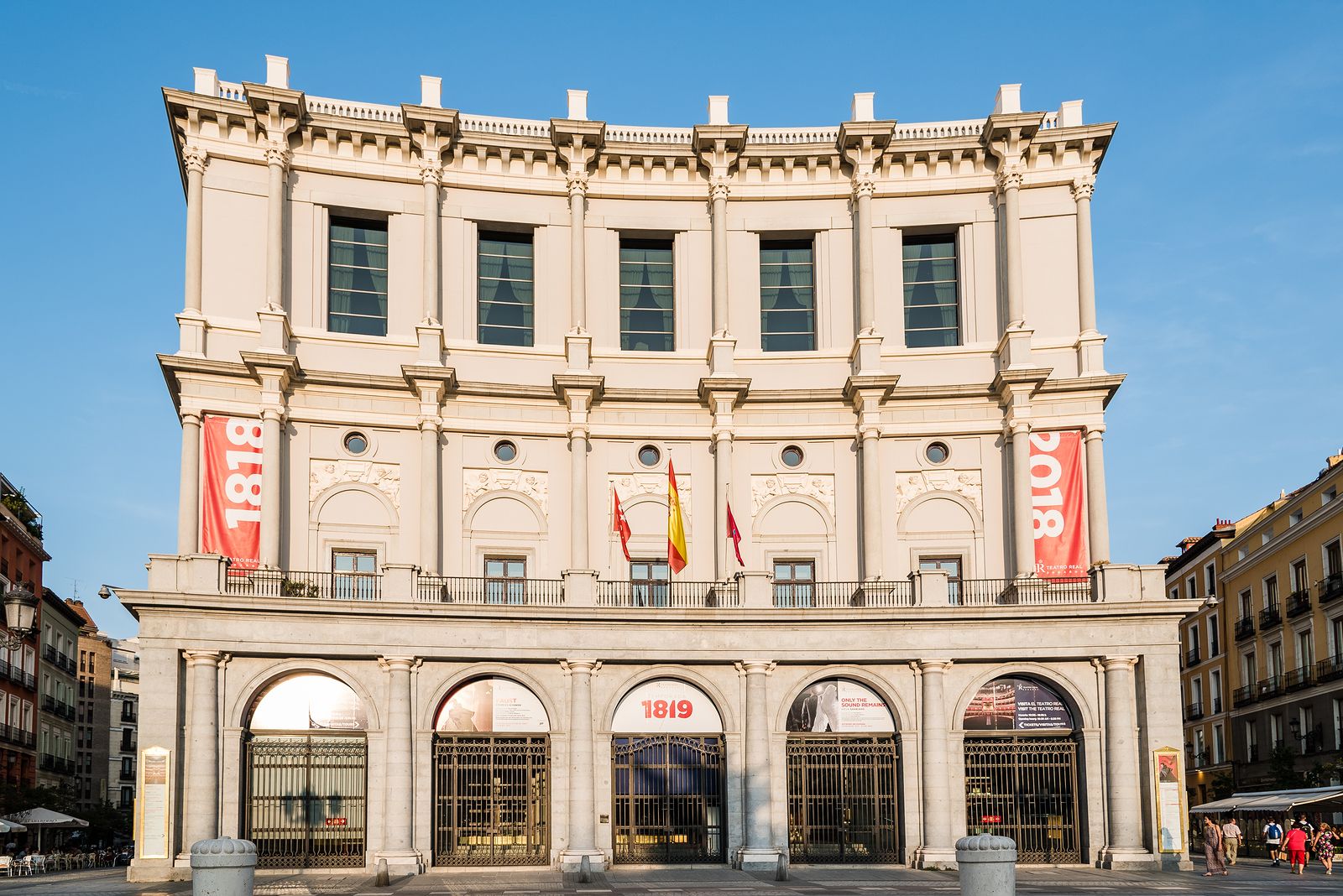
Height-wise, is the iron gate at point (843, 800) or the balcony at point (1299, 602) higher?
the balcony at point (1299, 602)

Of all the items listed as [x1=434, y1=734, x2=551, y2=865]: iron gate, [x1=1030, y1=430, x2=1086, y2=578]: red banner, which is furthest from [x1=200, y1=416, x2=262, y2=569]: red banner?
[x1=1030, y1=430, x2=1086, y2=578]: red banner

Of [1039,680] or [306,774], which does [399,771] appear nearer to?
[306,774]

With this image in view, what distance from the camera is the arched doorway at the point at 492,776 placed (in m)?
34.2

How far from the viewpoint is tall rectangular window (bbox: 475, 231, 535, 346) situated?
135 ft

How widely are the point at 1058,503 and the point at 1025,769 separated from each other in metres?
7.51

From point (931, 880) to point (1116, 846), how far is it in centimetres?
587

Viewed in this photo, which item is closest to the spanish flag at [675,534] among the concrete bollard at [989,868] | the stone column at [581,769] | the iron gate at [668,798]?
the stone column at [581,769]

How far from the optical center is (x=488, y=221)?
41250 millimetres

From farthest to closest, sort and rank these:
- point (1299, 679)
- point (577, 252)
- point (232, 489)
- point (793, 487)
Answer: point (1299, 679), point (577, 252), point (793, 487), point (232, 489)

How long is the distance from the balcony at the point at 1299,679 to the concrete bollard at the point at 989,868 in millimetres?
43752

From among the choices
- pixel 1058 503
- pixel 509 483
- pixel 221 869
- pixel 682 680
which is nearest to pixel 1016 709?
pixel 1058 503

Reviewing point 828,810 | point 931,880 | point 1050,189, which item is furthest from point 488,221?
point 931,880

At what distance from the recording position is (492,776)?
3469 cm

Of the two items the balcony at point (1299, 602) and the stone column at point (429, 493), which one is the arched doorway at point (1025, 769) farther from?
the balcony at point (1299, 602)
